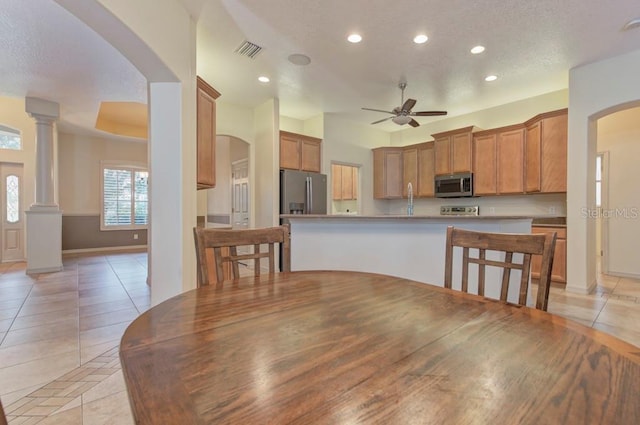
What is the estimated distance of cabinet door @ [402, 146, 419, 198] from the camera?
608cm

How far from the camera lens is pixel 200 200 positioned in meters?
7.95

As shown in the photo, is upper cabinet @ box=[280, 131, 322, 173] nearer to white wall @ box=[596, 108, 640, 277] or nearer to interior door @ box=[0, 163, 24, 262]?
white wall @ box=[596, 108, 640, 277]

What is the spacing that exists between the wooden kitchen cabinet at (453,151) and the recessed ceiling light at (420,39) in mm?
2547

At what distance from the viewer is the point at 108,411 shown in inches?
63.1

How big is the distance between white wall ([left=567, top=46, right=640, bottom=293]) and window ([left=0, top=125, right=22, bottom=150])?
9162 millimetres

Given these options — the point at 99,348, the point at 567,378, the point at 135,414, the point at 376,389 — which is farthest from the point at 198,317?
the point at 99,348

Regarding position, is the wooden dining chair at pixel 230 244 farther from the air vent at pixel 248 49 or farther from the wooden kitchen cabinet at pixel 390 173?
the wooden kitchen cabinet at pixel 390 173

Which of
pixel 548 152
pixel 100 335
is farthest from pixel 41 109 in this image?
pixel 548 152

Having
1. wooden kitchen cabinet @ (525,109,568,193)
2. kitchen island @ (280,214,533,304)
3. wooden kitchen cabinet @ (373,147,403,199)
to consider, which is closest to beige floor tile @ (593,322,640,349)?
kitchen island @ (280,214,533,304)

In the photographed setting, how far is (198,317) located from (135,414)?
0.45 m

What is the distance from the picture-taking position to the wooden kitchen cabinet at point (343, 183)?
23.0 ft

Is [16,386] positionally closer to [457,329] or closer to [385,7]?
[457,329]

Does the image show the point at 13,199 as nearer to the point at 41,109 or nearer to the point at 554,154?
the point at 41,109

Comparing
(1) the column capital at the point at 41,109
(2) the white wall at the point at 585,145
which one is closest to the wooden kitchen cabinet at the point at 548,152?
(2) the white wall at the point at 585,145
